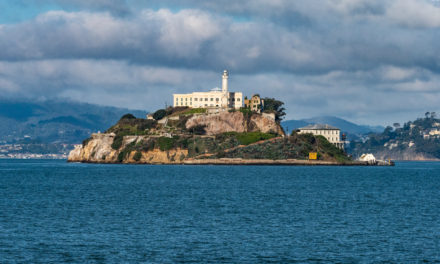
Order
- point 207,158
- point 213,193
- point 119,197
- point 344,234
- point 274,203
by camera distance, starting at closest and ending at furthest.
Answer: point 344,234 → point 274,203 → point 119,197 → point 213,193 → point 207,158

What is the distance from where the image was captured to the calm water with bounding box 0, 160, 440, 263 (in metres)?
41.3

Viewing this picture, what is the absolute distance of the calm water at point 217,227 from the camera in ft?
135

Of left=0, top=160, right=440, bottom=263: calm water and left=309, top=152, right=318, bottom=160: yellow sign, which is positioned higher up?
left=309, top=152, right=318, bottom=160: yellow sign

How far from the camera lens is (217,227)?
173 ft

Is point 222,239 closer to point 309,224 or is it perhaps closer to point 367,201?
point 309,224

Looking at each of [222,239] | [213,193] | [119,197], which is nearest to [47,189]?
[119,197]

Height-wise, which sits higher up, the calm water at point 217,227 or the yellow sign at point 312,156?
the yellow sign at point 312,156

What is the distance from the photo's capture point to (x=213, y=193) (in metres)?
85.6

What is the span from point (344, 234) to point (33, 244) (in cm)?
2299

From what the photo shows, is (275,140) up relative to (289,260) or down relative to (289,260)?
up

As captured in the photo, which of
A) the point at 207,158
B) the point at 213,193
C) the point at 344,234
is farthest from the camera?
the point at 207,158

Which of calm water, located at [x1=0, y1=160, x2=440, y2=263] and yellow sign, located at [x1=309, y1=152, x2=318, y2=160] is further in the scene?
yellow sign, located at [x1=309, y1=152, x2=318, y2=160]

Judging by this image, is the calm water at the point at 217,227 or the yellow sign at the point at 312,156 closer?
the calm water at the point at 217,227

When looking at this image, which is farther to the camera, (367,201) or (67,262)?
(367,201)
